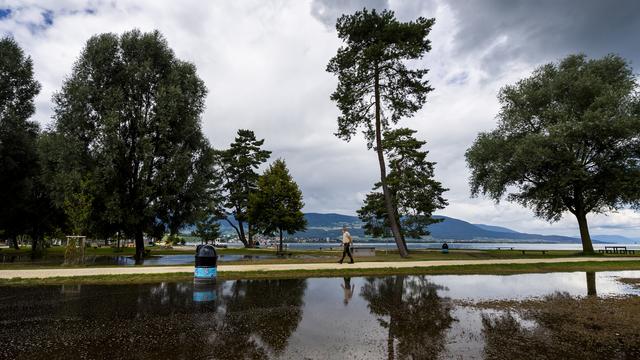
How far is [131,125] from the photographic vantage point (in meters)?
29.9

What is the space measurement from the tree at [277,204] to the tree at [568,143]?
19.8 m

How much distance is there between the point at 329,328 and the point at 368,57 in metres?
25.4

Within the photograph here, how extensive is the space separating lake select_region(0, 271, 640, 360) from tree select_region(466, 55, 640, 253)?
78.6 feet

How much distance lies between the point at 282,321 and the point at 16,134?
37097mm

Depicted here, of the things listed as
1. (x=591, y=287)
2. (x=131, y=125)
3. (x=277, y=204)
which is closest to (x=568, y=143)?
(x=591, y=287)

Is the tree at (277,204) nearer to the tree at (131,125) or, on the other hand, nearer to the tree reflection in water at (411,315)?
the tree at (131,125)

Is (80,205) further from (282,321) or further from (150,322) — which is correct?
(282,321)

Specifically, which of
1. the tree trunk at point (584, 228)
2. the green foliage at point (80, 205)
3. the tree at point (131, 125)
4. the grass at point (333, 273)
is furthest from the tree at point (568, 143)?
the green foliage at point (80, 205)

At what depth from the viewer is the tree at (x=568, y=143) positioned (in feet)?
110

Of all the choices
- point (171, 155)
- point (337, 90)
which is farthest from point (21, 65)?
point (337, 90)

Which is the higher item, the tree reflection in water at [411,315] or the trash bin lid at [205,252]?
the trash bin lid at [205,252]

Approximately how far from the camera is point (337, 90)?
32250mm

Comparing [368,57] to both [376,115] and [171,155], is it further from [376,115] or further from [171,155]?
[171,155]

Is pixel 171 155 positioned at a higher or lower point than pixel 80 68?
lower
